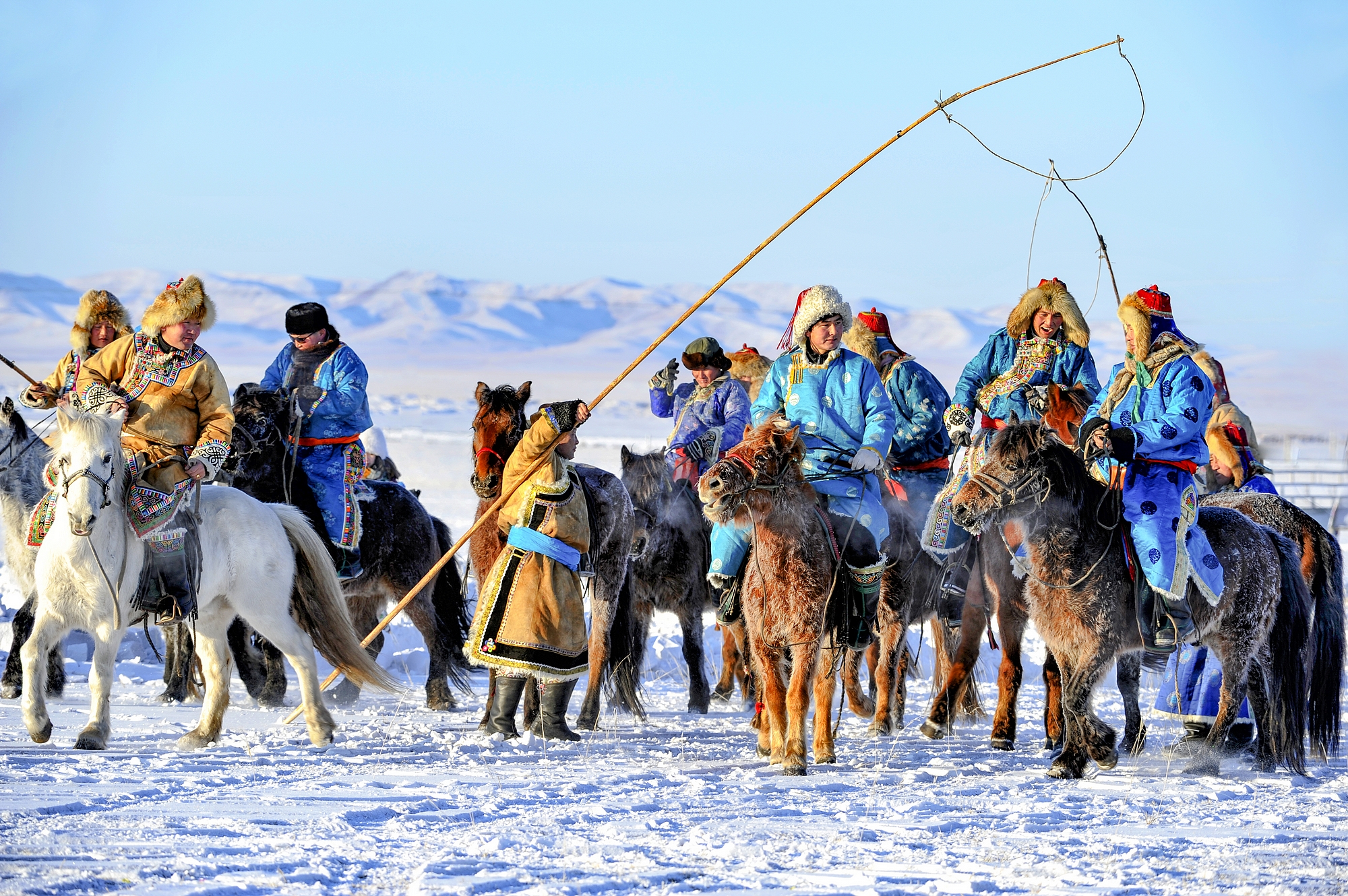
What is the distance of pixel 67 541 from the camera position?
677cm

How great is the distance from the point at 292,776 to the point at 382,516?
3730 mm

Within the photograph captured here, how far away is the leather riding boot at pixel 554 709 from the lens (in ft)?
25.4

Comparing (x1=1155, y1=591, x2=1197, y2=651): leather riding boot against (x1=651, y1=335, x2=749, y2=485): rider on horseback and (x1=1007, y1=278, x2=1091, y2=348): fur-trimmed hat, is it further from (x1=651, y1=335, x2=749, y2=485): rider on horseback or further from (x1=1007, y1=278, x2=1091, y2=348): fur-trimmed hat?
(x1=651, y1=335, x2=749, y2=485): rider on horseback

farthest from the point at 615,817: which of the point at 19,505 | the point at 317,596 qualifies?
the point at 19,505

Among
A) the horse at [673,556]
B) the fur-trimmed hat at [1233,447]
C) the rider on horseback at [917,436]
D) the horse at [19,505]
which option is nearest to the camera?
the horse at [19,505]

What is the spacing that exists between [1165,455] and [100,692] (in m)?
5.40

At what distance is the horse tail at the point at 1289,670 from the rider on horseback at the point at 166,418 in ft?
18.4

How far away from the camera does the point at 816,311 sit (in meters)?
7.64

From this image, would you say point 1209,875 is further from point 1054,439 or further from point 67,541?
point 67,541

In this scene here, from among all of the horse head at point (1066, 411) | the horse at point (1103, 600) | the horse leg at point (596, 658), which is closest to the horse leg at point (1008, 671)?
the horse at point (1103, 600)

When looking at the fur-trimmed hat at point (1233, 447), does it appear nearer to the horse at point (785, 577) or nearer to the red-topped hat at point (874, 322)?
the red-topped hat at point (874, 322)

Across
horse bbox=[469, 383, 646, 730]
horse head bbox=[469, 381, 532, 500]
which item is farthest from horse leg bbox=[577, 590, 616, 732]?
horse head bbox=[469, 381, 532, 500]

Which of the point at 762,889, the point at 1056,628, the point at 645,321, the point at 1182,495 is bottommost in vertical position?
the point at 762,889

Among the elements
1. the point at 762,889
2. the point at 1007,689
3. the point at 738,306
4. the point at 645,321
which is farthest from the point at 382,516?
the point at 738,306
